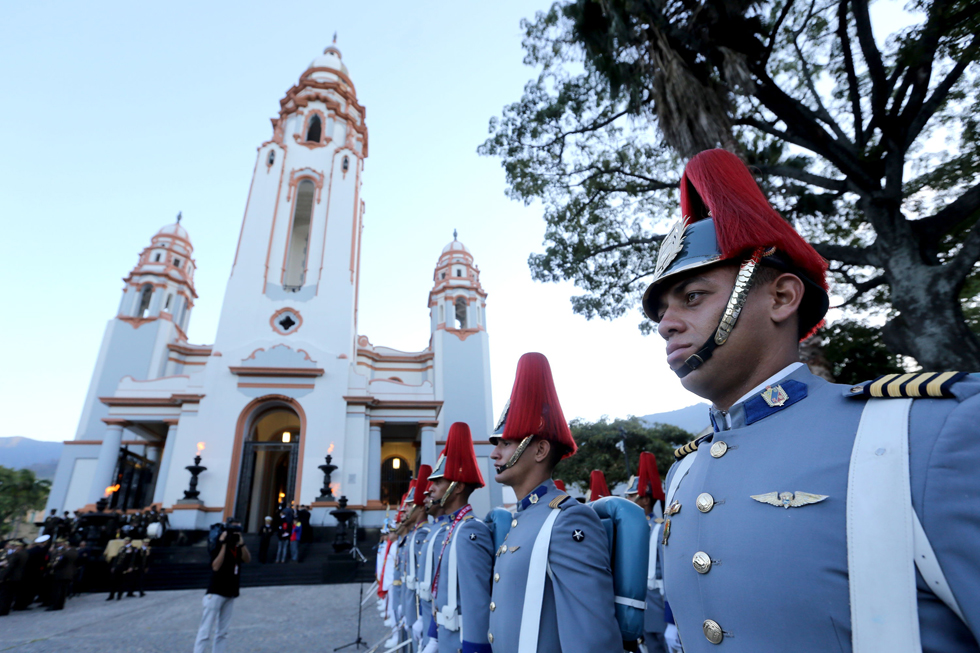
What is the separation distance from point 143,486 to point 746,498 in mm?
24756

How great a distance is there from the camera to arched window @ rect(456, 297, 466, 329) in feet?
93.2

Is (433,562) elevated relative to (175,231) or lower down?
lower down

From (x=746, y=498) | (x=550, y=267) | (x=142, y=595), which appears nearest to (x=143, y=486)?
(x=142, y=595)

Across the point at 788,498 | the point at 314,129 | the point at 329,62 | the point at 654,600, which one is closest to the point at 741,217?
the point at 788,498

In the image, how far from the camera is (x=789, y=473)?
1079 millimetres

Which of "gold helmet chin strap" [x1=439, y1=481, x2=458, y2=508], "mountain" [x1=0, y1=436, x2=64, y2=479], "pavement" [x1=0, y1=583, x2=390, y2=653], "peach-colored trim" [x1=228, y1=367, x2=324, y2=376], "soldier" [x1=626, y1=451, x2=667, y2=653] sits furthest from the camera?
"mountain" [x1=0, y1=436, x2=64, y2=479]

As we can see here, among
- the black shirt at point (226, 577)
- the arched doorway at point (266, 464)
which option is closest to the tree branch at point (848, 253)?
the black shirt at point (226, 577)

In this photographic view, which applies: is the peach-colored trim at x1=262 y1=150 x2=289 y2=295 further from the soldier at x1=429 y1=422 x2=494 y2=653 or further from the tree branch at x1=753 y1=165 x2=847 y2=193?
the soldier at x1=429 y1=422 x2=494 y2=653

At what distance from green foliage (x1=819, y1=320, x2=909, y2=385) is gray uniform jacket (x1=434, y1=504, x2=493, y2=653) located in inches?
335

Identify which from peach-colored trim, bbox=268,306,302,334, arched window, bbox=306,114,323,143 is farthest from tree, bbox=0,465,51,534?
arched window, bbox=306,114,323,143

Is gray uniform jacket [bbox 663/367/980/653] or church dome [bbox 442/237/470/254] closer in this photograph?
gray uniform jacket [bbox 663/367/980/653]

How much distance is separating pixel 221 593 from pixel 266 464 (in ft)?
57.4

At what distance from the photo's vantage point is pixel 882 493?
90cm

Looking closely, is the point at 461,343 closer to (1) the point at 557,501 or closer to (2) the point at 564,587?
(1) the point at 557,501
